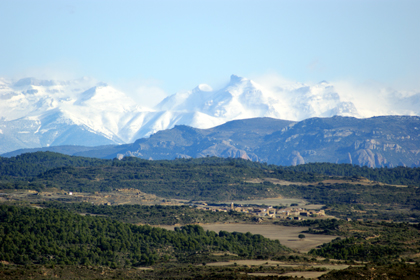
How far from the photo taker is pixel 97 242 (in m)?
115

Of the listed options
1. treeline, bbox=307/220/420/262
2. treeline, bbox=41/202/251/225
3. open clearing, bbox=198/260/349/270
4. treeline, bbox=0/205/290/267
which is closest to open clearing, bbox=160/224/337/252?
treeline, bbox=307/220/420/262

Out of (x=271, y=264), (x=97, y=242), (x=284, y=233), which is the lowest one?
(x=271, y=264)

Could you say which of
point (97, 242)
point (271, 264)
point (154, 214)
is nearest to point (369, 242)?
point (271, 264)

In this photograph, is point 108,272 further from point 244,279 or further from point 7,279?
point 244,279

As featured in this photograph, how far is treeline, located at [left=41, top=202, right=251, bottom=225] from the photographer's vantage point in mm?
169125

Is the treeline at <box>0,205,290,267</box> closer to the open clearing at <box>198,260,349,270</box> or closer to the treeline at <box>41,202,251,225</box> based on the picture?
the open clearing at <box>198,260,349,270</box>

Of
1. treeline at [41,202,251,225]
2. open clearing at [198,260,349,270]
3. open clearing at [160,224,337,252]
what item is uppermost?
treeline at [41,202,251,225]

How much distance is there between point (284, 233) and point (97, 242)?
5802 centimetres

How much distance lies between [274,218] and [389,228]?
4627 cm

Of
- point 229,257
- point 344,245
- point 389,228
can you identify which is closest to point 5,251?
point 229,257

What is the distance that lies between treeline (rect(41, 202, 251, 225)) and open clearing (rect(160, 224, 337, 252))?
7.29m

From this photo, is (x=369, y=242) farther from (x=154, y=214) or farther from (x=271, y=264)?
(x=154, y=214)

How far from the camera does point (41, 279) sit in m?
82.4

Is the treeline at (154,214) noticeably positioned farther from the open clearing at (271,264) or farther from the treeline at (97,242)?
the open clearing at (271,264)
